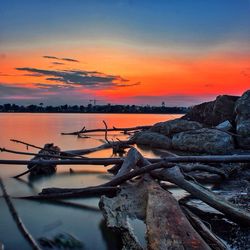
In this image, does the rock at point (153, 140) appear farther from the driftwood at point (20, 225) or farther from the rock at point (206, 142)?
the driftwood at point (20, 225)

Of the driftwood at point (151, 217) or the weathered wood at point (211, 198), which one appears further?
the weathered wood at point (211, 198)

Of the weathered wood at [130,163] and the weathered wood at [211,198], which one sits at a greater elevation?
the weathered wood at [130,163]

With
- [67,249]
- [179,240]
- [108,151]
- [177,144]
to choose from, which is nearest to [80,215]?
[67,249]

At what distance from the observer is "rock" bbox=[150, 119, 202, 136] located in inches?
634

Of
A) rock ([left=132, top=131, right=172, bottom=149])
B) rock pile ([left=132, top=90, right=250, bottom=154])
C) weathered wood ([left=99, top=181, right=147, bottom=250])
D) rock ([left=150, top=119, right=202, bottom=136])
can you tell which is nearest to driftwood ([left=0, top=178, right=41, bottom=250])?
weathered wood ([left=99, top=181, right=147, bottom=250])

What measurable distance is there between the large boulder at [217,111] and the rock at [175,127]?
1.30 m

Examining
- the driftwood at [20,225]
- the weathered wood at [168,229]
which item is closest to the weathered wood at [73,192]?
the driftwood at [20,225]

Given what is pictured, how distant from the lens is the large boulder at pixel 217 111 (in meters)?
17.0

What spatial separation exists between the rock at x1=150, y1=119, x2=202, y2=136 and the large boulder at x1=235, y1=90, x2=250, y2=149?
7.11 feet

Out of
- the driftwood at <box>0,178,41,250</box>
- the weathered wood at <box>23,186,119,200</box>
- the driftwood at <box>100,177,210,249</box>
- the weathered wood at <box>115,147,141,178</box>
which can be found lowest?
the driftwood at <box>0,178,41,250</box>

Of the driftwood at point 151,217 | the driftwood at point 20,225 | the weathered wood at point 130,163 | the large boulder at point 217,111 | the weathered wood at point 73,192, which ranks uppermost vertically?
the large boulder at point 217,111

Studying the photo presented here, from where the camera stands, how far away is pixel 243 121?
13.6 m

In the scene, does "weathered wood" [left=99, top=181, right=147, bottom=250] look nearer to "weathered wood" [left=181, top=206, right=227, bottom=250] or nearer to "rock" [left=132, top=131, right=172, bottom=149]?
"weathered wood" [left=181, top=206, right=227, bottom=250]

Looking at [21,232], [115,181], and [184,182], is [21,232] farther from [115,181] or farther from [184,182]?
[184,182]
